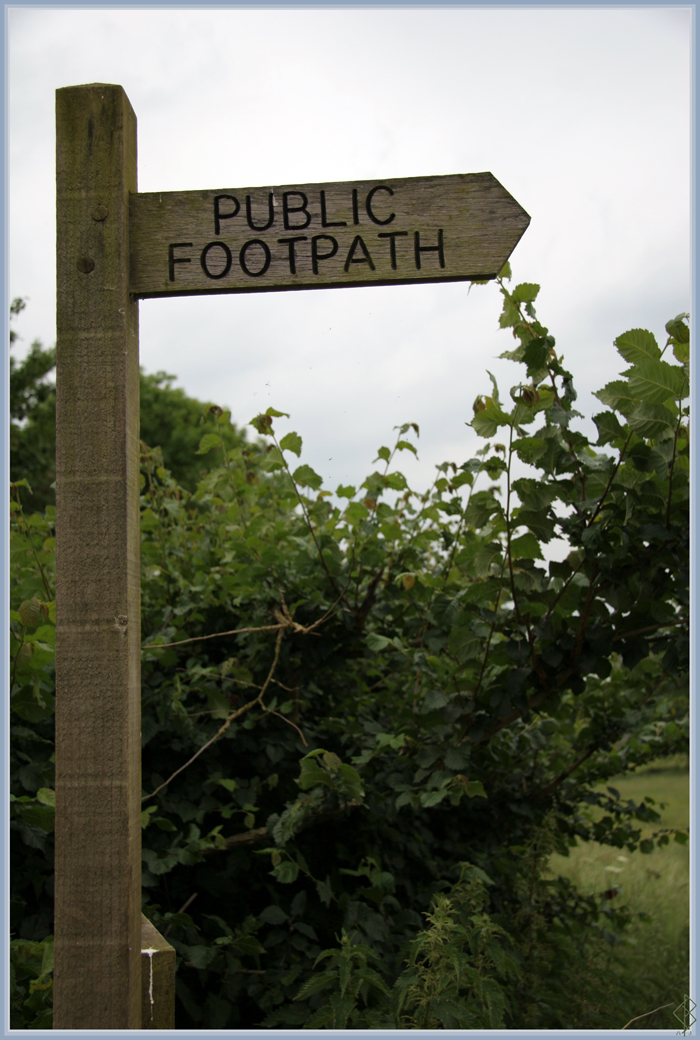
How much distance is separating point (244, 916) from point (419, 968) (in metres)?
0.95

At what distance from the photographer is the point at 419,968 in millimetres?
1855

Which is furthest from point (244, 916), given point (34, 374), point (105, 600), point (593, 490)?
point (34, 374)

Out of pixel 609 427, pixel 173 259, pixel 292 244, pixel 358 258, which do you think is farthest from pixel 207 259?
pixel 609 427

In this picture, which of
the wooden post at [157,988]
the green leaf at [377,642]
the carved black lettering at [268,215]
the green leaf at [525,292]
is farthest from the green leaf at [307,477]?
the wooden post at [157,988]

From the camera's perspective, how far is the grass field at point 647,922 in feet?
10.3

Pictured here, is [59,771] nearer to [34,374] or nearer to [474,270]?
[474,270]

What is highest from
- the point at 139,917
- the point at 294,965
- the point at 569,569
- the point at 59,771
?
the point at 569,569

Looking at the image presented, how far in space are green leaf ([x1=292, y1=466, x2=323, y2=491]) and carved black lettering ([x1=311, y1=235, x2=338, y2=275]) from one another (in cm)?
91

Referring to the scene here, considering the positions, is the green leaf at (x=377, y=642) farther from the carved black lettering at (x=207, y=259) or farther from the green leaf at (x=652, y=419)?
the carved black lettering at (x=207, y=259)

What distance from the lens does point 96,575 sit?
1.63 m

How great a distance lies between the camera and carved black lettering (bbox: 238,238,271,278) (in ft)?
5.58

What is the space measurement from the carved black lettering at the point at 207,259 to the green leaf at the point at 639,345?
1058 mm

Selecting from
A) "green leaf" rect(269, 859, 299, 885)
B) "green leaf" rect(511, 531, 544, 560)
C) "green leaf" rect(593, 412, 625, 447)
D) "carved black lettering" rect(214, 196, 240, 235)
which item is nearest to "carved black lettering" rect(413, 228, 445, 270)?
"carved black lettering" rect(214, 196, 240, 235)

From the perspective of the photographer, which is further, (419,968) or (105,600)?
(419,968)
